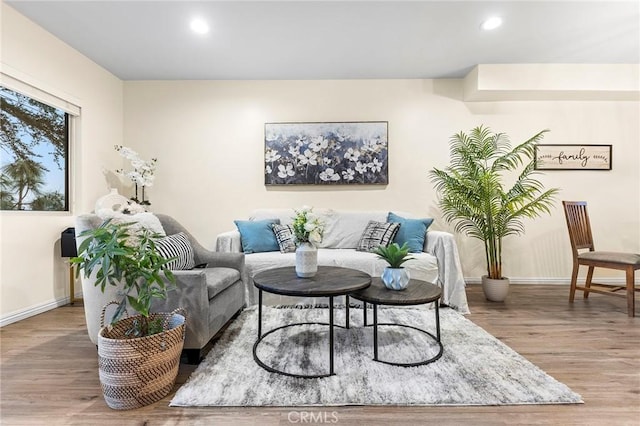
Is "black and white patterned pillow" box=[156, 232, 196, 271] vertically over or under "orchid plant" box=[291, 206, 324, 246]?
under

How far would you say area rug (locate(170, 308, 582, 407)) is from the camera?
1.53 metres

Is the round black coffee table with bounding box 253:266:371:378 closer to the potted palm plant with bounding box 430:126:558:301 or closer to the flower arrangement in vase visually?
the flower arrangement in vase

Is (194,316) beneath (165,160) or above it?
beneath

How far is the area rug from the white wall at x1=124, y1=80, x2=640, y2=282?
188 cm

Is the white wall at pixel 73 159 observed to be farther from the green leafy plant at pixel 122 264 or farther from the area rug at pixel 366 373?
the area rug at pixel 366 373

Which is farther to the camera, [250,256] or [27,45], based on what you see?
[250,256]

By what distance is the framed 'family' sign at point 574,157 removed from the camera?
383 cm

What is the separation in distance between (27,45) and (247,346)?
3133 millimetres

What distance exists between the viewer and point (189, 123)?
398cm

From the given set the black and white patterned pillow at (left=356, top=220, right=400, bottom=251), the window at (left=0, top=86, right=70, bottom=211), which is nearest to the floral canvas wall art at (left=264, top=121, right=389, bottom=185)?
the black and white patterned pillow at (left=356, top=220, right=400, bottom=251)

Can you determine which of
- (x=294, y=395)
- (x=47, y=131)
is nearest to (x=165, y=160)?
(x=47, y=131)

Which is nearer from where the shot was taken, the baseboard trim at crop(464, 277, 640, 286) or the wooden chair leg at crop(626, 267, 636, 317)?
the wooden chair leg at crop(626, 267, 636, 317)

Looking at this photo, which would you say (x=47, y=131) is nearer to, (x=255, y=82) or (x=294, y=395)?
(x=255, y=82)

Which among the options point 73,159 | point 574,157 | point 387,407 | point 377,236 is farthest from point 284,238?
point 574,157
